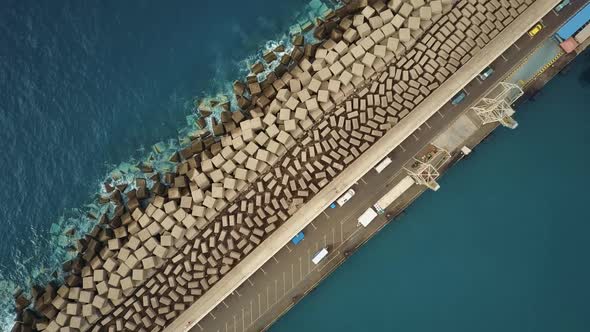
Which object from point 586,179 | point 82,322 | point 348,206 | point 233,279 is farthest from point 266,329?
point 586,179

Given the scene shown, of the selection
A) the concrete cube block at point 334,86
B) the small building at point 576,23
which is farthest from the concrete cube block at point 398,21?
the small building at point 576,23

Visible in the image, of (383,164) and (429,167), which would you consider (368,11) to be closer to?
(383,164)

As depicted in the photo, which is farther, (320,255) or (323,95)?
(320,255)

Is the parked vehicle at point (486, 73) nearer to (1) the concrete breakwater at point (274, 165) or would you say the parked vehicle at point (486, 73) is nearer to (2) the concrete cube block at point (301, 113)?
(1) the concrete breakwater at point (274, 165)

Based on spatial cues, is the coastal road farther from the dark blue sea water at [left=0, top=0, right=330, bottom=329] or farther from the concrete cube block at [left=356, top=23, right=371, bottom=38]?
the dark blue sea water at [left=0, top=0, right=330, bottom=329]

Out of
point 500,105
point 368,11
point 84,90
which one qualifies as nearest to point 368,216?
point 500,105

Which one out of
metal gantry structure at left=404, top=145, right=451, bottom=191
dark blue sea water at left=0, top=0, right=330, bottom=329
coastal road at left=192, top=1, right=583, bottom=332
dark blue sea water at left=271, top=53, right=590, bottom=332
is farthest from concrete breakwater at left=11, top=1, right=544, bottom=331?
dark blue sea water at left=271, top=53, right=590, bottom=332
